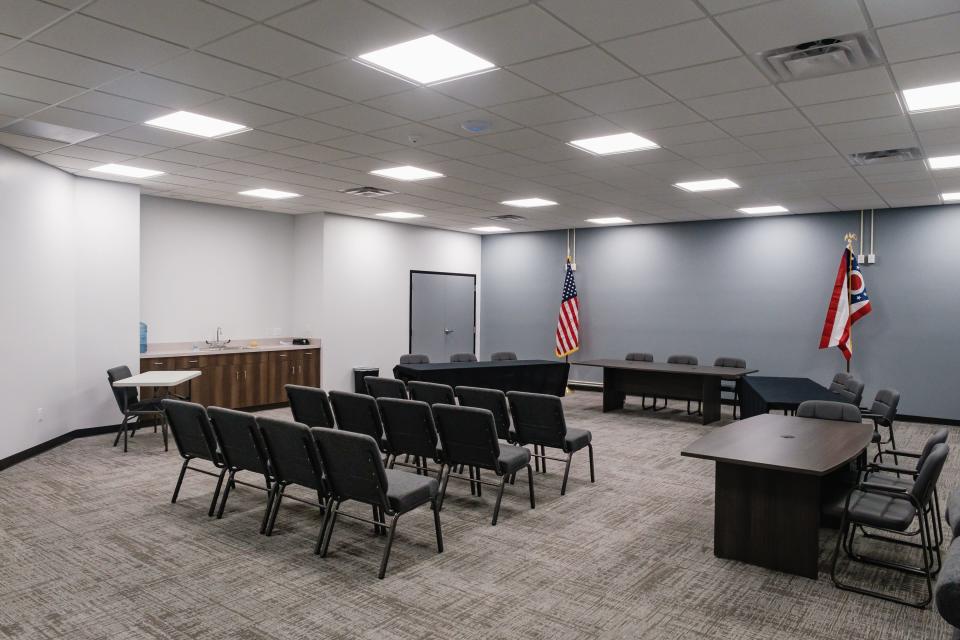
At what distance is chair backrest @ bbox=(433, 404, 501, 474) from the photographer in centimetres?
468

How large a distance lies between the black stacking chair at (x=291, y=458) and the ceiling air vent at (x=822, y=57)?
12.1 ft

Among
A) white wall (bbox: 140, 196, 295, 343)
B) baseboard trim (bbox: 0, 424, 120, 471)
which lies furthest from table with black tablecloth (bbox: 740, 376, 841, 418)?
baseboard trim (bbox: 0, 424, 120, 471)

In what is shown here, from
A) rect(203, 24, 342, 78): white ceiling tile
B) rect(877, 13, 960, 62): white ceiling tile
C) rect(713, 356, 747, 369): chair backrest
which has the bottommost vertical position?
rect(713, 356, 747, 369): chair backrest

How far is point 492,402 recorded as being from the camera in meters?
5.76

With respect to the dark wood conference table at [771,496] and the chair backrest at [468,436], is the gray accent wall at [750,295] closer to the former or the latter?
the dark wood conference table at [771,496]

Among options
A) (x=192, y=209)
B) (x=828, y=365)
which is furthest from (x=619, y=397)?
(x=192, y=209)

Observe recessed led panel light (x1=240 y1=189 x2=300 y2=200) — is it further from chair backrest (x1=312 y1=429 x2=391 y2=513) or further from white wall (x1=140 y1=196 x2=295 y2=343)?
chair backrest (x1=312 y1=429 x2=391 y2=513)

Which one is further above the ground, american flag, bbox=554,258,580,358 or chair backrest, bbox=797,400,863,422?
american flag, bbox=554,258,580,358

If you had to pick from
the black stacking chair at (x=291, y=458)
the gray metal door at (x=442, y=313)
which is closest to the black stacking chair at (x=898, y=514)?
the black stacking chair at (x=291, y=458)

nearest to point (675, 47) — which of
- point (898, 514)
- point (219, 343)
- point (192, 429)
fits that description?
point (898, 514)

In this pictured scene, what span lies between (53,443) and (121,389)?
2.99 feet

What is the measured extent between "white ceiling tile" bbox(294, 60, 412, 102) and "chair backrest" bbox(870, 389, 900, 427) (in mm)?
5464

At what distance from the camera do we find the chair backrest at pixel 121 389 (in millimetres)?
7109

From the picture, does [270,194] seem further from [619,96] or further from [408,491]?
[408,491]
